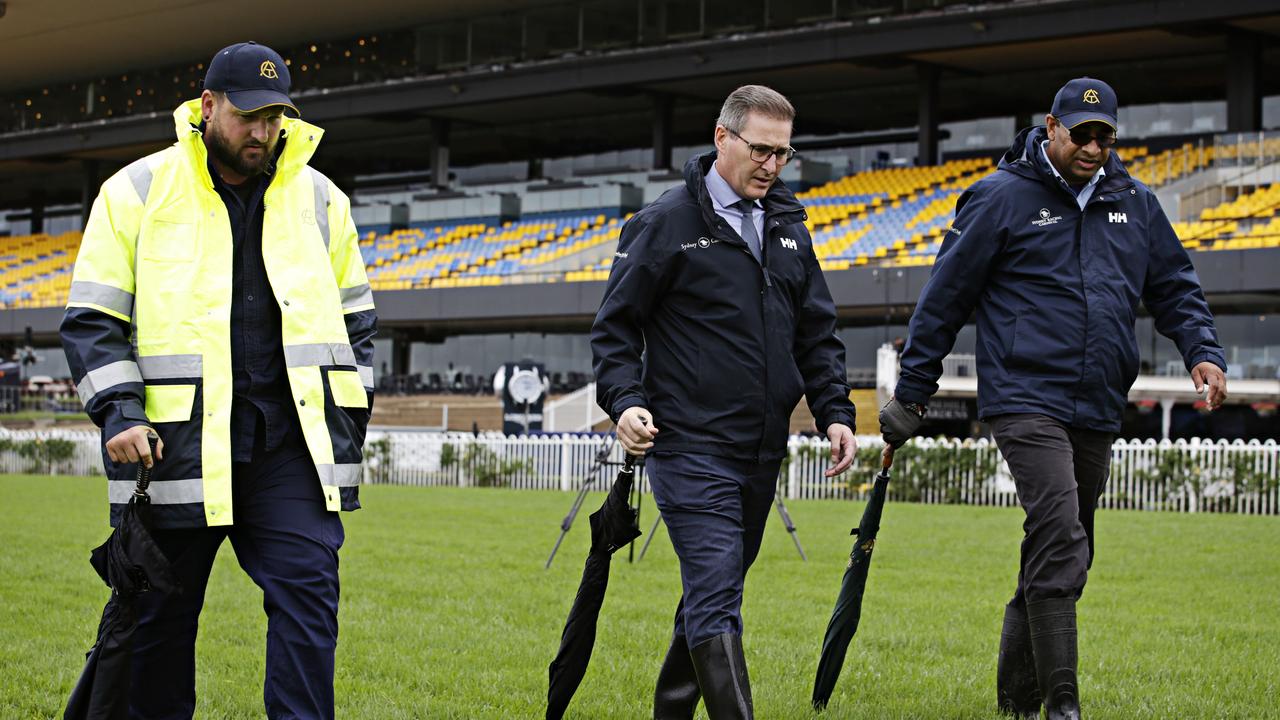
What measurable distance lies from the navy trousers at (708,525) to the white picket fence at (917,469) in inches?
458

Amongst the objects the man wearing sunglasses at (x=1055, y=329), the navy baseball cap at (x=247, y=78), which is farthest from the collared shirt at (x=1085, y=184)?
the navy baseball cap at (x=247, y=78)

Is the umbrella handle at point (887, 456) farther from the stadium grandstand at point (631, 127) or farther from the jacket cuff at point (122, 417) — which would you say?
the stadium grandstand at point (631, 127)

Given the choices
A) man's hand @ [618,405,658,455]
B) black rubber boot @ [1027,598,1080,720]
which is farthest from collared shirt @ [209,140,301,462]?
black rubber boot @ [1027,598,1080,720]

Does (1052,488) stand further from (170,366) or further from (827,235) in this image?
(827,235)

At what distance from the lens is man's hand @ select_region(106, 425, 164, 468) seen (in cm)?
387

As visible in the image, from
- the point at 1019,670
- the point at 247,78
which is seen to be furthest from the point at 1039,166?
the point at 247,78

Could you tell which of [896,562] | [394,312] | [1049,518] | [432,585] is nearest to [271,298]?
[1049,518]

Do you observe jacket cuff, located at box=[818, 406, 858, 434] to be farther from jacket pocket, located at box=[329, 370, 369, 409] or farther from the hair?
jacket pocket, located at box=[329, 370, 369, 409]

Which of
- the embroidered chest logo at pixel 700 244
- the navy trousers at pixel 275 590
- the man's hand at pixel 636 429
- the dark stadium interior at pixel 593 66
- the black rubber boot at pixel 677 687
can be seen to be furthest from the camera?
the dark stadium interior at pixel 593 66

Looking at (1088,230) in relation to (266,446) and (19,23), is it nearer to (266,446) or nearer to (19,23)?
(266,446)

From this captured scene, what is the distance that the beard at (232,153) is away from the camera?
166 inches

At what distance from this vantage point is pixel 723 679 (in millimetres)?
4395

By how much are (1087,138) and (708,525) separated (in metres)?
1.93

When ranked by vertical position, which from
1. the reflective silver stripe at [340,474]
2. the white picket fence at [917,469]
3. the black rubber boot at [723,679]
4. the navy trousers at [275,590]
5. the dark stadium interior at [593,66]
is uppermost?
the dark stadium interior at [593,66]
